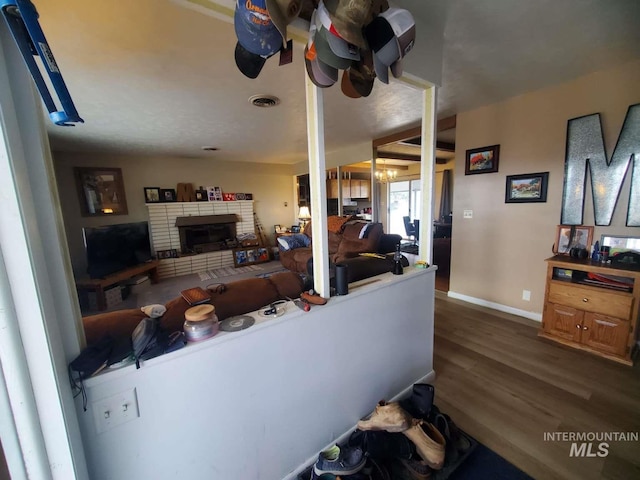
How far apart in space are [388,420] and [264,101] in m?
2.70

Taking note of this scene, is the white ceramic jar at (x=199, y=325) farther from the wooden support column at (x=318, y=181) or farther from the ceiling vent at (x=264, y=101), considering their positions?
the ceiling vent at (x=264, y=101)

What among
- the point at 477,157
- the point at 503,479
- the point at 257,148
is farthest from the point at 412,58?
the point at 257,148

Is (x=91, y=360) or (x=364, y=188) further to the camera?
(x=364, y=188)

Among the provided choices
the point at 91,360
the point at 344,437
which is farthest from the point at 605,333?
the point at 91,360

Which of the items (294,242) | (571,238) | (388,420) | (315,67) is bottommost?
(388,420)

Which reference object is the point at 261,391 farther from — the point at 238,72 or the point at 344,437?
the point at 238,72

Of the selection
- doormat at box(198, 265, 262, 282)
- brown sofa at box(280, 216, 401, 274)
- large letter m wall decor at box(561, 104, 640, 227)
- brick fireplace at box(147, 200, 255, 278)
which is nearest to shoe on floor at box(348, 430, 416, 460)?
brown sofa at box(280, 216, 401, 274)

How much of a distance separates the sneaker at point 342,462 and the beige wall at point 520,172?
2.60 m

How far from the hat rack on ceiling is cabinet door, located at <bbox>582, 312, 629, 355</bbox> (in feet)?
10.8

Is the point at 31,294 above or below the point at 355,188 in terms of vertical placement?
below

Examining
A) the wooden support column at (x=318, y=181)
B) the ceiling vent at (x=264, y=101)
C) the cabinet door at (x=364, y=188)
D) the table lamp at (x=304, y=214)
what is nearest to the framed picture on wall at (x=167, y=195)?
the table lamp at (x=304, y=214)

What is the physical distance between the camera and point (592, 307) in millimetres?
2061

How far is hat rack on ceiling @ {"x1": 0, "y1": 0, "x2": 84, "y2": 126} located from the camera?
0.53 m

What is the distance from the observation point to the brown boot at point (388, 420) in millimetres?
1275
